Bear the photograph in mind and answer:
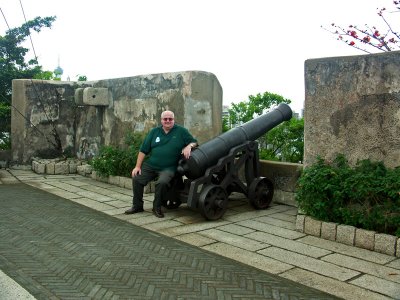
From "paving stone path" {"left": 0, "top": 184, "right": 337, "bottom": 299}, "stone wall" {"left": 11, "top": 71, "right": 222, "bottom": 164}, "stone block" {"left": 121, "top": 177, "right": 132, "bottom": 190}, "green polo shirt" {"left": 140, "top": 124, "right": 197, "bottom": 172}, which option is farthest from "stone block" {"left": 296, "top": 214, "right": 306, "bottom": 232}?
"stone block" {"left": 121, "top": 177, "right": 132, "bottom": 190}

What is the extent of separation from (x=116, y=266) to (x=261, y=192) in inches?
111

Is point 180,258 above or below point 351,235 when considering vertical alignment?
below

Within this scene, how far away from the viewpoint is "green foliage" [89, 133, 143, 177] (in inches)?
317

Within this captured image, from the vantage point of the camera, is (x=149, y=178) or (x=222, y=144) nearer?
(x=222, y=144)

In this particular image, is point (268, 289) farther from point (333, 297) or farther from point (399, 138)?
point (399, 138)

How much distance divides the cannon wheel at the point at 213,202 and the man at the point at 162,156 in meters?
0.60

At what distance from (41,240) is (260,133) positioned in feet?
10.6

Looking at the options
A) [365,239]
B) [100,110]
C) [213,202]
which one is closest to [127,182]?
[100,110]

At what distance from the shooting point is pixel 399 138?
4.47 meters

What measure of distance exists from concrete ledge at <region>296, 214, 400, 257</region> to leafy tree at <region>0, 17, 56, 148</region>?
30.1ft

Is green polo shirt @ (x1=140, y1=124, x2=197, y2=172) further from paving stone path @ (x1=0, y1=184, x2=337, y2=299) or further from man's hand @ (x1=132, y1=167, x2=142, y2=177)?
paving stone path @ (x1=0, y1=184, x2=337, y2=299)

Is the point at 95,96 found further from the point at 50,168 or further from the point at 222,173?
the point at 222,173

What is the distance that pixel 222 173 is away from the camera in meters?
5.89

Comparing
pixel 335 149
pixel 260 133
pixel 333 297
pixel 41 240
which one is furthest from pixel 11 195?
pixel 333 297
